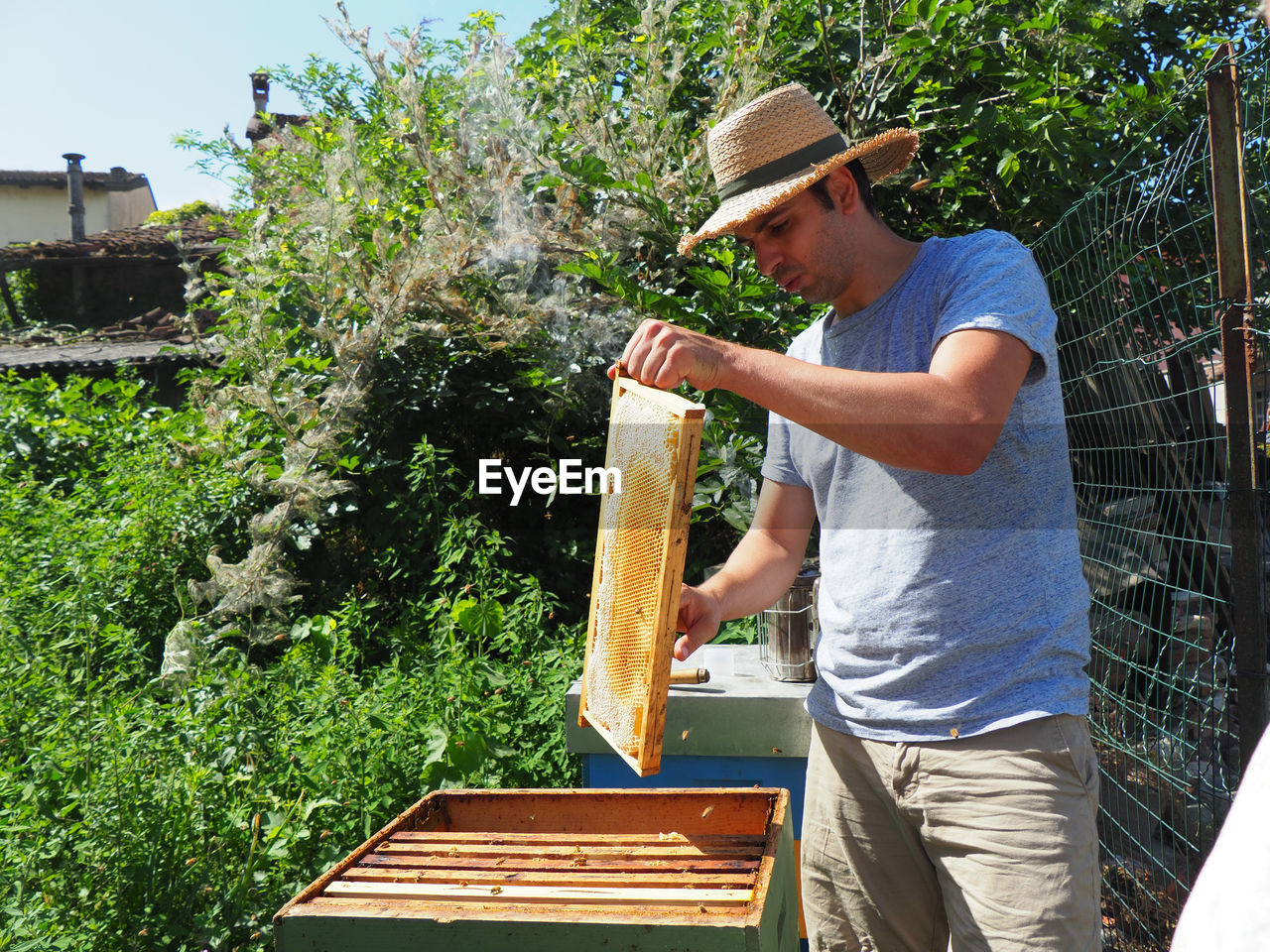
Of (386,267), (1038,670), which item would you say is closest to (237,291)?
(386,267)

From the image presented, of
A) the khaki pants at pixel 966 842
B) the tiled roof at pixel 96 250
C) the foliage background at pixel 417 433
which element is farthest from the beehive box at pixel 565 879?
the tiled roof at pixel 96 250

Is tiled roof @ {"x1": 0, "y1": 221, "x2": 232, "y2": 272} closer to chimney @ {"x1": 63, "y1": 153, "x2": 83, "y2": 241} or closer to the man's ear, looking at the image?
chimney @ {"x1": 63, "y1": 153, "x2": 83, "y2": 241}

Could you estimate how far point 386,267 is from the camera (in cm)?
432

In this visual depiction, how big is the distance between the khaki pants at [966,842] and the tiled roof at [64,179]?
29765 millimetres

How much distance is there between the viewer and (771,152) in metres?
1.86

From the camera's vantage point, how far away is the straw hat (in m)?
1.80

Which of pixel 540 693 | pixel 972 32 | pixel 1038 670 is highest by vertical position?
pixel 972 32

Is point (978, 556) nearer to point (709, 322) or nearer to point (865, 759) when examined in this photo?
point (865, 759)

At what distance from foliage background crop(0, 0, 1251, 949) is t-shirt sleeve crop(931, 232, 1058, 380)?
1844 mm

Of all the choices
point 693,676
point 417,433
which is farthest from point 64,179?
point 693,676

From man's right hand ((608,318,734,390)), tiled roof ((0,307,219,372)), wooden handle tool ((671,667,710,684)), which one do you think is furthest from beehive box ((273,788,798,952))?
tiled roof ((0,307,219,372))

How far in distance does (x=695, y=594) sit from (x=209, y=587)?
293 cm

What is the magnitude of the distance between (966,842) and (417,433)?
380cm

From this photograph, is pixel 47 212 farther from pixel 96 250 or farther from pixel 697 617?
pixel 697 617
